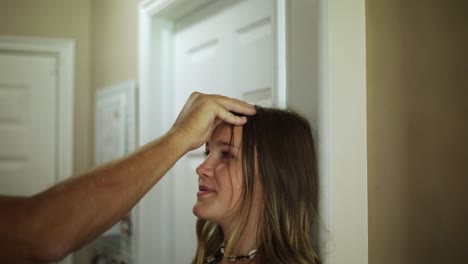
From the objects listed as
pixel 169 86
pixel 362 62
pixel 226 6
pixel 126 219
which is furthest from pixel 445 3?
pixel 126 219

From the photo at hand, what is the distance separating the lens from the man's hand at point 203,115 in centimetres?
78

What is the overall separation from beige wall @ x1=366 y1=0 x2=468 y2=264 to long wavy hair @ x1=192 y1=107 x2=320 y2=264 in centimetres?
13

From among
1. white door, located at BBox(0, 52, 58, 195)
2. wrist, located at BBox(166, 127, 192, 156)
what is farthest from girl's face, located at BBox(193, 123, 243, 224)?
white door, located at BBox(0, 52, 58, 195)

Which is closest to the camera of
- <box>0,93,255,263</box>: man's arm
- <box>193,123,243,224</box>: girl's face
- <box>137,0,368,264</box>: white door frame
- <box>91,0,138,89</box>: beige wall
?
<box>0,93,255,263</box>: man's arm

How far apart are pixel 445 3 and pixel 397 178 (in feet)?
1.23

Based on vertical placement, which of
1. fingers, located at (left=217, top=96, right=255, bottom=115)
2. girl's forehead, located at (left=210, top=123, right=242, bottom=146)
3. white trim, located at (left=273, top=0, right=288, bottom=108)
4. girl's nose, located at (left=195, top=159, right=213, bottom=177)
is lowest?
girl's nose, located at (left=195, top=159, right=213, bottom=177)

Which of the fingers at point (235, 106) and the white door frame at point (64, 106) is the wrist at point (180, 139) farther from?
the white door frame at point (64, 106)

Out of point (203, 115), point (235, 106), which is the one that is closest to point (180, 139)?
point (203, 115)

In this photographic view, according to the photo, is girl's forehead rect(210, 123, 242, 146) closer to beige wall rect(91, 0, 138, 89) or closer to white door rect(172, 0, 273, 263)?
white door rect(172, 0, 273, 263)

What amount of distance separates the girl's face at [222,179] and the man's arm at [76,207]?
269 mm

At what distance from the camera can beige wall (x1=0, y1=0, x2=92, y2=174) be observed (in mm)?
2490

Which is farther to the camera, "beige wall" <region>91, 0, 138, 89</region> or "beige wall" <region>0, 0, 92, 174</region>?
"beige wall" <region>0, 0, 92, 174</region>

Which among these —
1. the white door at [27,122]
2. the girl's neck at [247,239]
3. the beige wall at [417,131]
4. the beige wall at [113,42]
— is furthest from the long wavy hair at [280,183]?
the white door at [27,122]

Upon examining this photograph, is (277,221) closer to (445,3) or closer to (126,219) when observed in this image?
(445,3)
